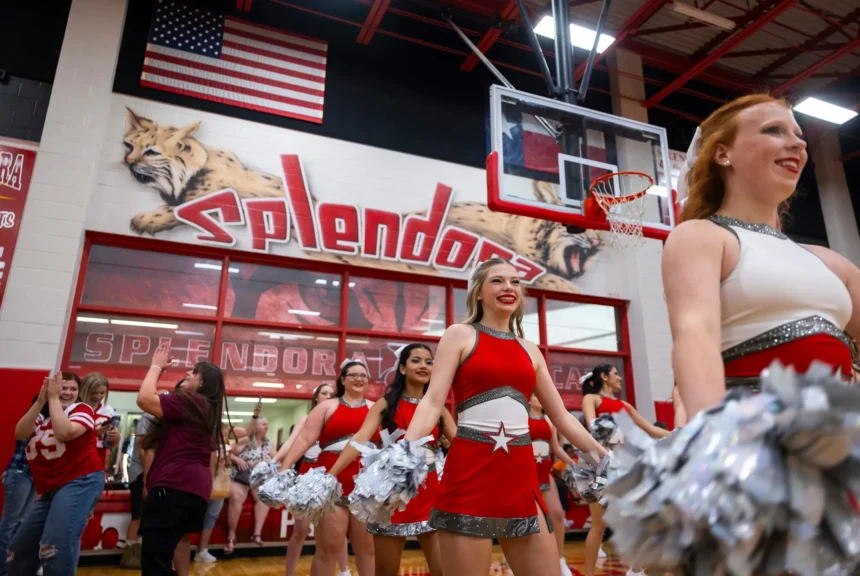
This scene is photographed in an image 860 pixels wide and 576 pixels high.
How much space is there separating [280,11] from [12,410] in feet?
21.6

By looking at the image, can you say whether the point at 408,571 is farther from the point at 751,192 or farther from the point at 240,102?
the point at 240,102

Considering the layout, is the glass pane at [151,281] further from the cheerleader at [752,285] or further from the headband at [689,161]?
the cheerleader at [752,285]

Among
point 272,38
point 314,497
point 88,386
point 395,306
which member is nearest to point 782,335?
point 314,497

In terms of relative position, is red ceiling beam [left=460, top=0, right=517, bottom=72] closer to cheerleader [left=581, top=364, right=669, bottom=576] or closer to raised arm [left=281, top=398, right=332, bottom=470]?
cheerleader [left=581, top=364, right=669, bottom=576]

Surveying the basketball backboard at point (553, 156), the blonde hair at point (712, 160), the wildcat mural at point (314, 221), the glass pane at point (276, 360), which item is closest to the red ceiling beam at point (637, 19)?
the basketball backboard at point (553, 156)

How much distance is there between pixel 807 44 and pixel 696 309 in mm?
11860

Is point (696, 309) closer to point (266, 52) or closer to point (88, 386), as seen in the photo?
point (88, 386)

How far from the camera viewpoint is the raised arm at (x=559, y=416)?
265cm

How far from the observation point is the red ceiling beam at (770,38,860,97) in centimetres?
956

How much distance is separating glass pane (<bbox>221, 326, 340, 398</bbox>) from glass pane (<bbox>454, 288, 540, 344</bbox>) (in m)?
1.95

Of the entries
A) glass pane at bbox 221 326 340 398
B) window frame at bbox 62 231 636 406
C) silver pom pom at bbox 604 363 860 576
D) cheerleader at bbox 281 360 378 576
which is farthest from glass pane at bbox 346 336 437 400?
silver pom pom at bbox 604 363 860 576

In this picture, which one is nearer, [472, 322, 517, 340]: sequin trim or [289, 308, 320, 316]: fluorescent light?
[472, 322, 517, 340]: sequin trim

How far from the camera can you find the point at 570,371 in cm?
925

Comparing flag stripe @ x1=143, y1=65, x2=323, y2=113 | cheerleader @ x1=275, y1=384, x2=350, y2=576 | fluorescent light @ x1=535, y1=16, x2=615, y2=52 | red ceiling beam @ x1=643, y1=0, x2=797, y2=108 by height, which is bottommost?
cheerleader @ x1=275, y1=384, x2=350, y2=576
